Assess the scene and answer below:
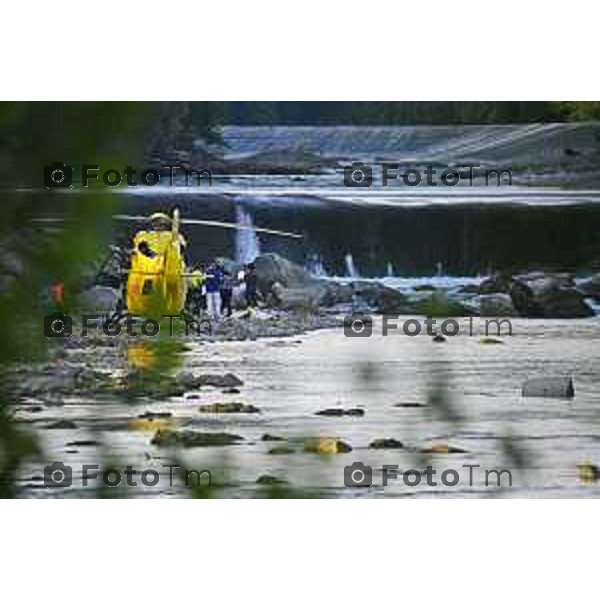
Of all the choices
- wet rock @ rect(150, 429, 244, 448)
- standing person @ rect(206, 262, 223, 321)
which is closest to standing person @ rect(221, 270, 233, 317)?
standing person @ rect(206, 262, 223, 321)

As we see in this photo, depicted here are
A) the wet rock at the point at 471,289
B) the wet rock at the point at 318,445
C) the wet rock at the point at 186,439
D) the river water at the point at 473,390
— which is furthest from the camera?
the wet rock at the point at 471,289

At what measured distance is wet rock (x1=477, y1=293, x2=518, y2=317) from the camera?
4.84 metres

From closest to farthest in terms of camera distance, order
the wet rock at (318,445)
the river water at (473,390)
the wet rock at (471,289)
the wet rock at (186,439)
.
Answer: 1. the wet rock at (318,445)
2. the wet rock at (186,439)
3. the river water at (473,390)
4. the wet rock at (471,289)

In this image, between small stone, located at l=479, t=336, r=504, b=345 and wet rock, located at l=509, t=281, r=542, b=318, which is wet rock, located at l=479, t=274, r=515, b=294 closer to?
wet rock, located at l=509, t=281, r=542, b=318

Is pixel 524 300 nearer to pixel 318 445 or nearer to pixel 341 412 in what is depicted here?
pixel 341 412

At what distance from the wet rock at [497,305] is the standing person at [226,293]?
2.99ft

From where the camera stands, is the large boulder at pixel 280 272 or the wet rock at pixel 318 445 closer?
the wet rock at pixel 318 445

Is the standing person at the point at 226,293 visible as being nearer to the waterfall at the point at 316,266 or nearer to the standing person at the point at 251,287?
the standing person at the point at 251,287

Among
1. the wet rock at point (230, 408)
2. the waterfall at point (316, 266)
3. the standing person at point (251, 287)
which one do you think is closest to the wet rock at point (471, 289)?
the waterfall at point (316, 266)

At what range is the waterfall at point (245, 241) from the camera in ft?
15.8

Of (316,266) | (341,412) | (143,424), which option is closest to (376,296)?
(316,266)
